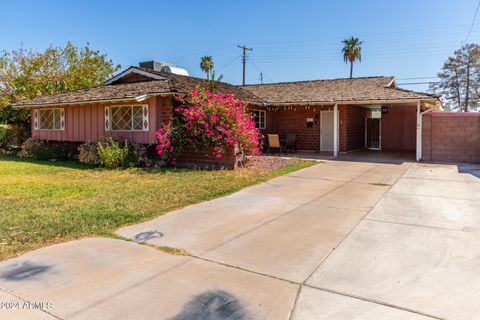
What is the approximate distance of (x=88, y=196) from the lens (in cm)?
791

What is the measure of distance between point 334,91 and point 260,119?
4.04 meters

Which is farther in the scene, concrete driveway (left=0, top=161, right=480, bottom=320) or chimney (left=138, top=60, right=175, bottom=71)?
chimney (left=138, top=60, right=175, bottom=71)

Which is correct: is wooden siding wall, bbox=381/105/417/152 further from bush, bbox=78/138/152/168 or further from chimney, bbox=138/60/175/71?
bush, bbox=78/138/152/168

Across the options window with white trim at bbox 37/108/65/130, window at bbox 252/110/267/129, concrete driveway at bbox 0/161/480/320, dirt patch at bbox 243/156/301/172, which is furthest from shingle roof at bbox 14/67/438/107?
concrete driveway at bbox 0/161/480/320

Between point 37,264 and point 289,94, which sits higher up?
point 289,94

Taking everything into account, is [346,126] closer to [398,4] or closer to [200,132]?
[398,4]

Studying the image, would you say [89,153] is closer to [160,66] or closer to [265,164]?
[160,66]

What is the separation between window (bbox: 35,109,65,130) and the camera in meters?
17.0

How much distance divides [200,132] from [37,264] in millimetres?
8145

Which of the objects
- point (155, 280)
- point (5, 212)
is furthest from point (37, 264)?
point (5, 212)

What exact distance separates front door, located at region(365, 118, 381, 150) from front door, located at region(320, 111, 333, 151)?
157 inches

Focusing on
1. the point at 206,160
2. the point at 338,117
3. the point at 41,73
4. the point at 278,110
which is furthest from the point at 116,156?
the point at 41,73

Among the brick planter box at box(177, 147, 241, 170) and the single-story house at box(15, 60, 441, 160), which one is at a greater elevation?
the single-story house at box(15, 60, 441, 160)

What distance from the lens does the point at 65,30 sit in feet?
81.9
